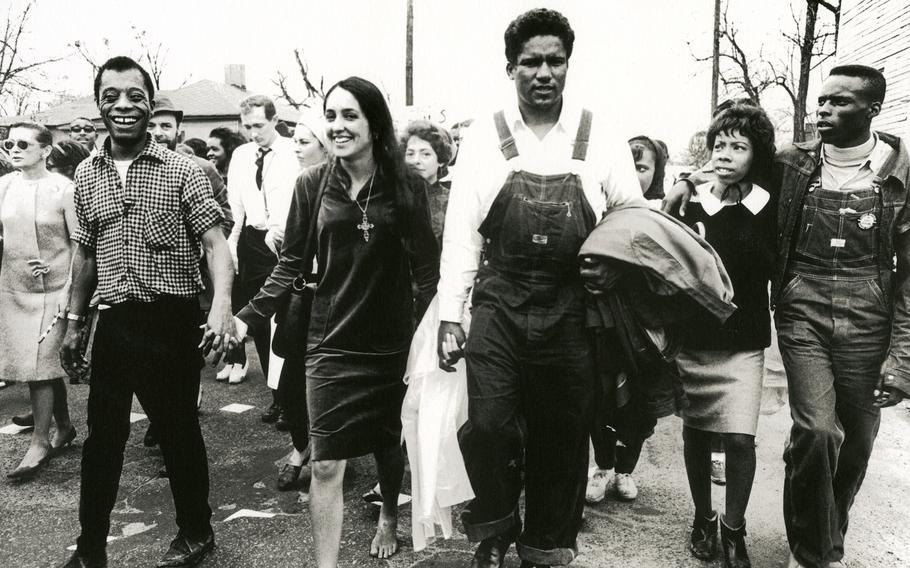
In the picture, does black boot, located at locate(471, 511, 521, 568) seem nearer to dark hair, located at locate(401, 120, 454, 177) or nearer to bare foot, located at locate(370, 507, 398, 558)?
bare foot, located at locate(370, 507, 398, 558)

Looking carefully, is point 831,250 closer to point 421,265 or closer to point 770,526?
point 770,526

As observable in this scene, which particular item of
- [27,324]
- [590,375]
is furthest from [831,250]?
[27,324]

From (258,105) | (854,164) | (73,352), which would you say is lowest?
(73,352)

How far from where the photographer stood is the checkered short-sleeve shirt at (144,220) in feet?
10.5

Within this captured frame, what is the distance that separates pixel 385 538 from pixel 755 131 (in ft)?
8.62

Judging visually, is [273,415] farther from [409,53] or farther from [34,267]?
[409,53]

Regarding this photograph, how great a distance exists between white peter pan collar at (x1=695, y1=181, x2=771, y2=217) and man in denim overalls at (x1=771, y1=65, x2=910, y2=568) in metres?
0.10

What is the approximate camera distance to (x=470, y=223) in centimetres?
305

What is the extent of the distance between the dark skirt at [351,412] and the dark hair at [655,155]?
2.46m

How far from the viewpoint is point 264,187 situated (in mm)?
5438

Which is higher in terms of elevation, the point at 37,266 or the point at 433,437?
the point at 37,266

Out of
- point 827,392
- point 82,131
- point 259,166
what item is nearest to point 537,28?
point 827,392

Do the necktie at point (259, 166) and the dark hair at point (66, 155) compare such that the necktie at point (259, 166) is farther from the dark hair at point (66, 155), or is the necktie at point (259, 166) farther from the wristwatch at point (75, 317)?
the wristwatch at point (75, 317)

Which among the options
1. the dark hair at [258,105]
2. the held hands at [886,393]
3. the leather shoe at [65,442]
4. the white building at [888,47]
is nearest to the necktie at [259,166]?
the dark hair at [258,105]
